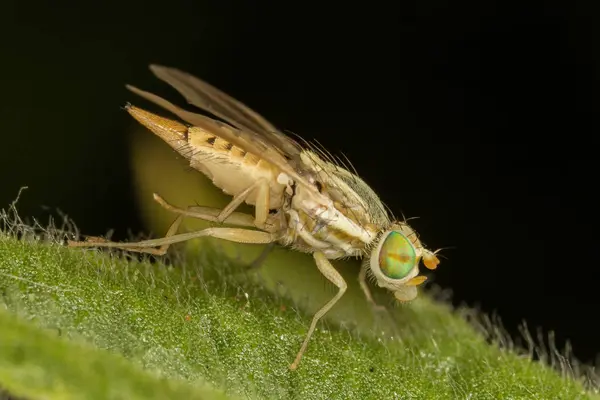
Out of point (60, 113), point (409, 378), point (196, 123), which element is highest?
point (196, 123)

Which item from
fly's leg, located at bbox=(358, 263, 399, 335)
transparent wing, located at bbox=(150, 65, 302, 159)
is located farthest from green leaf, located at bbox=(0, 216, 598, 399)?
transparent wing, located at bbox=(150, 65, 302, 159)

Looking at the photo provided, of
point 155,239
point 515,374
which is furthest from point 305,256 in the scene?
point 515,374

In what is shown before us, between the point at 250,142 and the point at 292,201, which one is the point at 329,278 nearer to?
the point at 292,201

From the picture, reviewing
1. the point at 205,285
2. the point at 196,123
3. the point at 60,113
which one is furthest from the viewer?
the point at 60,113

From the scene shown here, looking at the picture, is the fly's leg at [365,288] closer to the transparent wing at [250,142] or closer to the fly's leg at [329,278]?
the fly's leg at [329,278]

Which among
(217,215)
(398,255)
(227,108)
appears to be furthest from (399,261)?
(227,108)

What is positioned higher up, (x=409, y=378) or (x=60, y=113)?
(x=409, y=378)

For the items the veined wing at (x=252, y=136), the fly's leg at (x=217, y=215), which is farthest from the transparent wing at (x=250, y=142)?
the fly's leg at (x=217, y=215)

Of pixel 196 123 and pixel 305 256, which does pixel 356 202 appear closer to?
pixel 305 256
